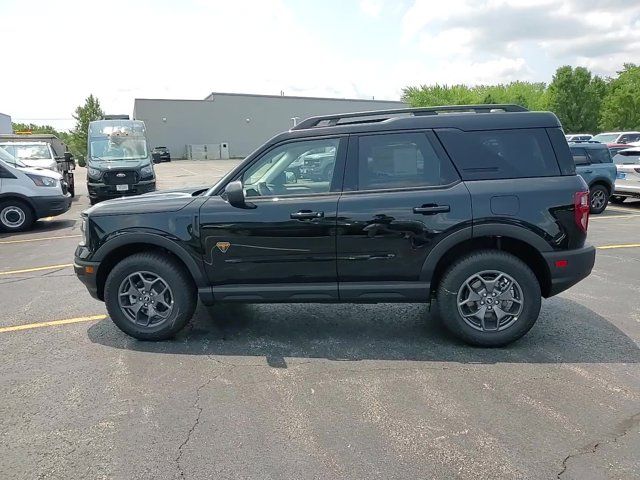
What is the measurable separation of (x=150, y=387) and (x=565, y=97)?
5057 centimetres

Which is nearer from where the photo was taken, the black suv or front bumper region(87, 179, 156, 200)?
the black suv

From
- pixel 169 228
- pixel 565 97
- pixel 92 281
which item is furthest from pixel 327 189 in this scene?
pixel 565 97

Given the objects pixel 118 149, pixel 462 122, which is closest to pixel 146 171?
pixel 118 149

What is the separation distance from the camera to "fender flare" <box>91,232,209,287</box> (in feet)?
13.6

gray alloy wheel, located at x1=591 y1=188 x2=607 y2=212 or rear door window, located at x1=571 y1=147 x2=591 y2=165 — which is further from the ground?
rear door window, located at x1=571 y1=147 x2=591 y2=165

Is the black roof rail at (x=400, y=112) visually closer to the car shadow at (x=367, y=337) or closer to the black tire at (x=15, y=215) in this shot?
the car shadow at (x=367, y=337)

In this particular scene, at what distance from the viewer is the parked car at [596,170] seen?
Answer: 11.6m

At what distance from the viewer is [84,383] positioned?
3.58 meters

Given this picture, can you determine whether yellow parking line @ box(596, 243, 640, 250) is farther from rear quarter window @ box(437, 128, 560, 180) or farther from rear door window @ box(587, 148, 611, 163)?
rear quarter window @ box(437, 128, 560, 180)

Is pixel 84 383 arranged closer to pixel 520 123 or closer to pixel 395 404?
pixel 395 404

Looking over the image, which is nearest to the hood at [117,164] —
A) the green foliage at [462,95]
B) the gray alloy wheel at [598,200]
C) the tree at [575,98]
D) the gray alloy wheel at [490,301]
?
the gray alloy wheel at [598,200]

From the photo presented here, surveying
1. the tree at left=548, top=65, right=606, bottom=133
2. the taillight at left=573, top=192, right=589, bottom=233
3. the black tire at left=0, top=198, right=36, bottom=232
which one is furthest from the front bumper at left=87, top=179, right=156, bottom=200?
the tree at left=548, top=65, right=606, bottom=133

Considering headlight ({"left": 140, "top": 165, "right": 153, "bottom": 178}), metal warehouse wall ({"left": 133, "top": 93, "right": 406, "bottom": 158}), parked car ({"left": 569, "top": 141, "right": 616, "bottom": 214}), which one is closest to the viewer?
parked car ({"left": 569, "top": 141, "right": 616, "bottom": 214})

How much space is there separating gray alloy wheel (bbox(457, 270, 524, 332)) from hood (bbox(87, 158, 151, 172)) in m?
12.8
